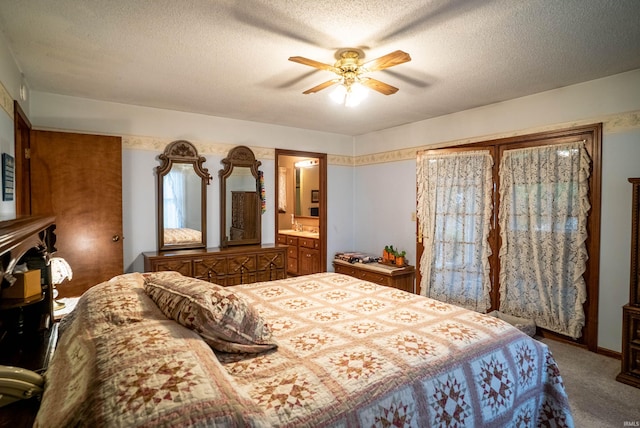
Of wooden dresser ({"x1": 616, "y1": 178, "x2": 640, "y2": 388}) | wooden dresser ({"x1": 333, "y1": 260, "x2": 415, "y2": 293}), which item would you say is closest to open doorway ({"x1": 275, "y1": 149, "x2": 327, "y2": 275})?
wooden dresser ({"x1": 333, "y1": 260, "x2": 415, "y2": 293})

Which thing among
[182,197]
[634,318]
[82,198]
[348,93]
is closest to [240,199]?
[182,197]

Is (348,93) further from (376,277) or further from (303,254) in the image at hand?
(303,254)

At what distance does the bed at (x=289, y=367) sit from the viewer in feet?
3.01

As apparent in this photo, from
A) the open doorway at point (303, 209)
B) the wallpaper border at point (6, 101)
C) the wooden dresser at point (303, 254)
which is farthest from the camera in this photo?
the wooden dresser at point (303, 254)

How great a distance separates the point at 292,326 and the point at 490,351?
3.23 feet

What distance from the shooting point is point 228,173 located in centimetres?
435

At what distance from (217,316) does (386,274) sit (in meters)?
3.31

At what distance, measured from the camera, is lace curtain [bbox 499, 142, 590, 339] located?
10.2ft

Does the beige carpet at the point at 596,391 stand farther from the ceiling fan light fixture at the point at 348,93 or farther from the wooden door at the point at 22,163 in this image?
the wooden door at the point at 22,163

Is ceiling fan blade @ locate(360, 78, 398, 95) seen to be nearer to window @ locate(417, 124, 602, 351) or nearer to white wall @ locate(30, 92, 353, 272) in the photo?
window @ locate(417, 124, 602, 351)

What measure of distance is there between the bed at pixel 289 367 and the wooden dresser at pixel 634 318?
1.34 meters

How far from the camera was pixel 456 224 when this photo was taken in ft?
13.2

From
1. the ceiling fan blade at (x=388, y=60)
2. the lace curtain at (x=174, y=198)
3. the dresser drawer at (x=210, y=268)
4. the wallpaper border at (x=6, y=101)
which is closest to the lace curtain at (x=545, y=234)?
the ceiling fan blade at (x=388, y=60)

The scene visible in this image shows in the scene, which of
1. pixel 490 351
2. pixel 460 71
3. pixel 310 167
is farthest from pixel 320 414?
pixel 310 167
